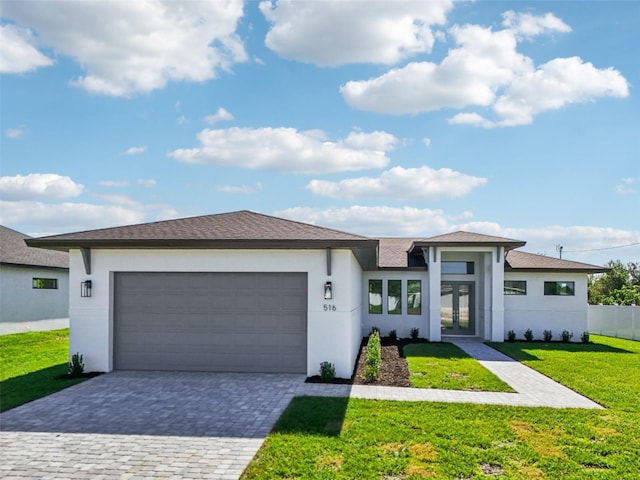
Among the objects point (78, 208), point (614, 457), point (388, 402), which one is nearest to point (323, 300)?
point (388, 402)

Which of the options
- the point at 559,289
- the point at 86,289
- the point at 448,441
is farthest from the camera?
the point at 559,289

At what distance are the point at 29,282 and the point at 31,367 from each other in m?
10.2

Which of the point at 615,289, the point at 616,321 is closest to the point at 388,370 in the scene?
the point at 616,321

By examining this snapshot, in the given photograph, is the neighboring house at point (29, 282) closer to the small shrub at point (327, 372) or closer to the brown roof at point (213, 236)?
the brown roof at point (213, 236)

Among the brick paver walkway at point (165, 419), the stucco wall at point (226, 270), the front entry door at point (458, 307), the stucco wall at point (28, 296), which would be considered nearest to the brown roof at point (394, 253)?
the front entry door at point (458, 307)

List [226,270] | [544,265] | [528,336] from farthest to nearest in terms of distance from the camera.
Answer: [544,265] → [528,336] → [226,270]

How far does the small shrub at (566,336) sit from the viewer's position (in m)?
19.0

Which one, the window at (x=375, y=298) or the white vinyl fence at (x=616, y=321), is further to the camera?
the white vinyl fence at (x=616, y=321)

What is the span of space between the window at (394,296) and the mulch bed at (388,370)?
2.79 metres

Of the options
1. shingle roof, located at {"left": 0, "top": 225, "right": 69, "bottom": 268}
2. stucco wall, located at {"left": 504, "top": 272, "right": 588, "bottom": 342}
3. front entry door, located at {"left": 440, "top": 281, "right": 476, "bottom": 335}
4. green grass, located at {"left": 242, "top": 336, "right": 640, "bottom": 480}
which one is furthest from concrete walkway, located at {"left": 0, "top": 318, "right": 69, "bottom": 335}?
stucco wall, located at {"left": 504, "top": 272, "right": 588, "bottom": 342}

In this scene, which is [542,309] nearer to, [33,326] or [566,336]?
[566,336]

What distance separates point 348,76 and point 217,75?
4110mm

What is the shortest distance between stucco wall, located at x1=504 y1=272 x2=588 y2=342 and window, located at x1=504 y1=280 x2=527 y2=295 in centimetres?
15

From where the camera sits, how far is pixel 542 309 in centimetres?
1941
